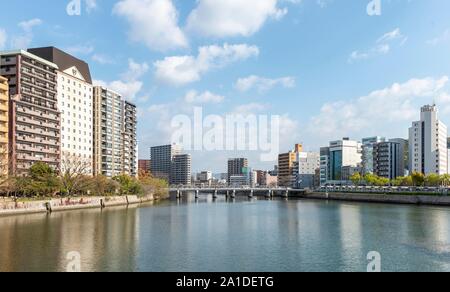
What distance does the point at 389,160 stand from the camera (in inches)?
4473

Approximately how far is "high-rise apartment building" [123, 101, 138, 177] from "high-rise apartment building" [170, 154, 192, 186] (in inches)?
3197

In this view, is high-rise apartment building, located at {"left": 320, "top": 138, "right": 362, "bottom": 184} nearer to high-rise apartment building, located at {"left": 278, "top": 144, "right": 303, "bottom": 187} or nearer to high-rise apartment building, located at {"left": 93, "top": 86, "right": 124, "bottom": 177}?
high-rise apartment building, located at {"left": 278, "top": 144, "right": 303, "bottom": 187}

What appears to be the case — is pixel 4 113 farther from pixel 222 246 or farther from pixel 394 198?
pixel 394 198

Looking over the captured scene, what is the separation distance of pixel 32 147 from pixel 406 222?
5464cm

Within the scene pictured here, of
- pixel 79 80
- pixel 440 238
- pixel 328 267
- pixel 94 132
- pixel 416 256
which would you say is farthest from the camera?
pixel 94 132

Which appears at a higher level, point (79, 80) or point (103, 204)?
point (79, 80)

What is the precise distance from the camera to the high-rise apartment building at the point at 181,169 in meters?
186

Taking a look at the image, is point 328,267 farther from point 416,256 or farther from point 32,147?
point 32,147

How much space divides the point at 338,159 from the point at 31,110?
337ft

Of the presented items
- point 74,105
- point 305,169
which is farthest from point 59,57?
point 305,169

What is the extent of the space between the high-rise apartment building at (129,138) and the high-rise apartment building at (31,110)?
28.0 metres

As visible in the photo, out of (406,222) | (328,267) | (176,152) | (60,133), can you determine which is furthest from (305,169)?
(328,267)

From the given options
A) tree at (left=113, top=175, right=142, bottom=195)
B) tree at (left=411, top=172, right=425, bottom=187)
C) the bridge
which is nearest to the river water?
tree at (left=113, top=175, right=142, bottom=195)
